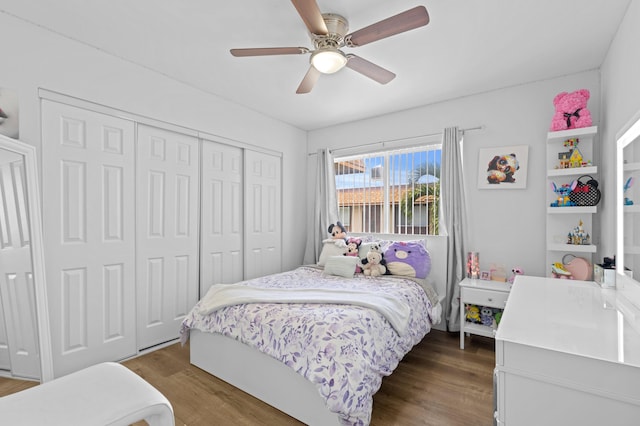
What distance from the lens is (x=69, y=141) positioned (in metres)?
2.30

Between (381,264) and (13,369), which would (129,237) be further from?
(381,264)

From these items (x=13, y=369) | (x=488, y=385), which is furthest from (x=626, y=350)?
(x=13, y=369)

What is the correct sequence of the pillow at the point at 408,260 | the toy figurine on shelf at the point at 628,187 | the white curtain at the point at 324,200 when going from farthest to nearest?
the white curtain at the point at 324,200, the pillow at the point at 408,260, the toy figurine on shelf at the point at 628,187

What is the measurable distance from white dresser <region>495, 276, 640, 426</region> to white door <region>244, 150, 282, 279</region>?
3030mm

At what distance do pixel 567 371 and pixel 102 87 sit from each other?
339 cm

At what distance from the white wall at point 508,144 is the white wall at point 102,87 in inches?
90.8

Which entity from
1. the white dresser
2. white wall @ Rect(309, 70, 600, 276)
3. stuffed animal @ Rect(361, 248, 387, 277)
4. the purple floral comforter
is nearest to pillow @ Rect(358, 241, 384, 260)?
stuffed animal @ Rect(361, 248, 387, 277)

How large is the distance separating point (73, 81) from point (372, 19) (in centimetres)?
233

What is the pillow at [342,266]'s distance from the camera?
10.3 ft

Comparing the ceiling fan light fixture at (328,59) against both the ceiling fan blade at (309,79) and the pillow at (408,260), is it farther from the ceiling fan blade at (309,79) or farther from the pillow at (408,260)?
the pillow at (408,260)

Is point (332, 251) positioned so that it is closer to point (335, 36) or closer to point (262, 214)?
point (262, 214)

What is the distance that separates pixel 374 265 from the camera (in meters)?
3.19

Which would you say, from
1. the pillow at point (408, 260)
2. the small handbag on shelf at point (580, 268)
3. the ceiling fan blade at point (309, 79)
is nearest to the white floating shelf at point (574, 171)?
the small handbag on shelf at point (580, 268)

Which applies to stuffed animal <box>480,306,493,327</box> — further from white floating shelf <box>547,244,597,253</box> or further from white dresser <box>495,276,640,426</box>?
white dresser <box>495,276,640,426</box>
